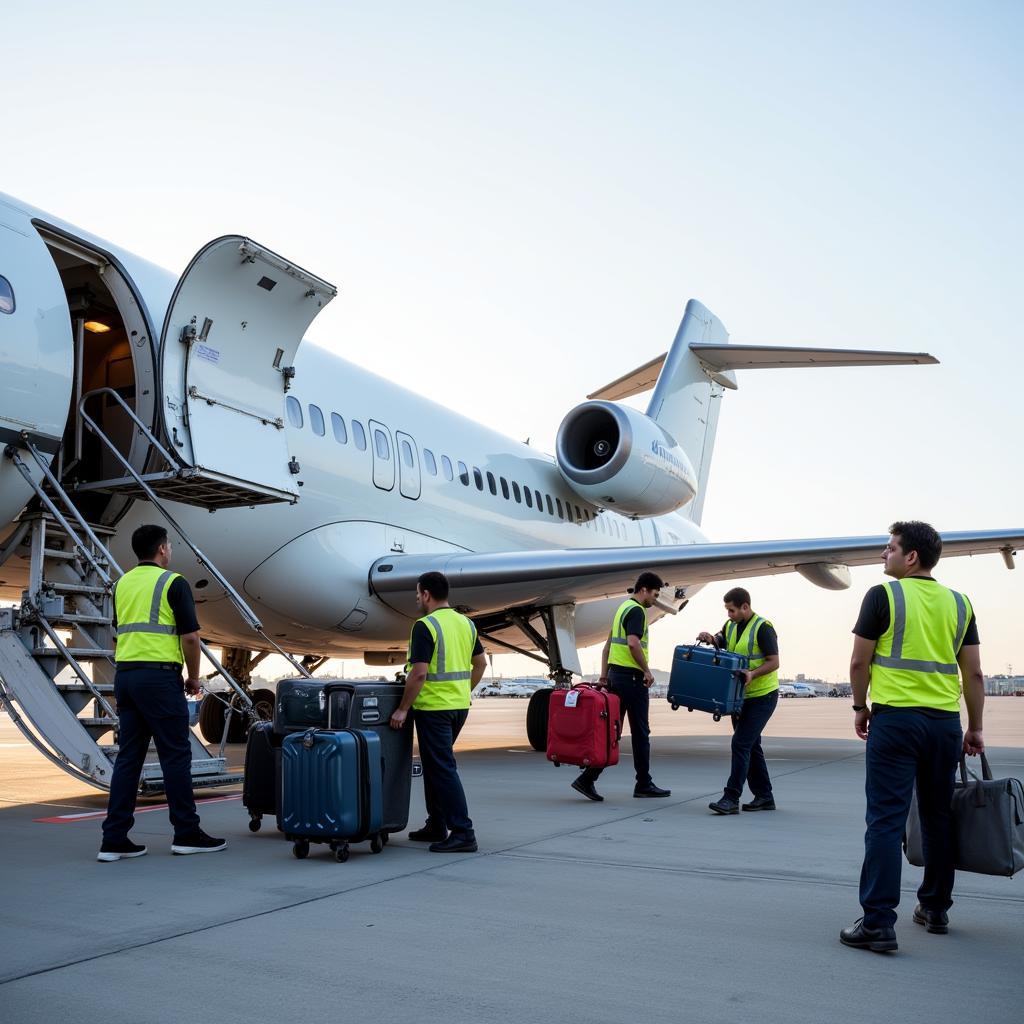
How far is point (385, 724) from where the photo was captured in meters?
5.89

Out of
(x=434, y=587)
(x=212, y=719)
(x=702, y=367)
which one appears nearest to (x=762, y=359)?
(x=702, y=367)

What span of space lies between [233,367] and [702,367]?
12319 mm

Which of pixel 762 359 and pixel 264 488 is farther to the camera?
pixel 762 359

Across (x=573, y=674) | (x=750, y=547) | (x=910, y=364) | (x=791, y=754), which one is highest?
(x=910, y=364)

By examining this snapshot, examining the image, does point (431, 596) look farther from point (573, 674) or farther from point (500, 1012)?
point (573, 674)

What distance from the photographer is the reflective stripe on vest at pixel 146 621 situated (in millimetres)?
5770

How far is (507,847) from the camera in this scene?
5.96m

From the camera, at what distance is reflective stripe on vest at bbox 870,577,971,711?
4.22 metres

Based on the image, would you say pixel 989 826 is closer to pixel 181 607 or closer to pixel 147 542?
pixel 181 607

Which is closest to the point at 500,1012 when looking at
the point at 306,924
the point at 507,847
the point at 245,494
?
the point at 306,924

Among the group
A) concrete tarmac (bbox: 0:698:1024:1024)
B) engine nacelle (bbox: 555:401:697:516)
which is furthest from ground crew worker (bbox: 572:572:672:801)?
engine nacelle (bbox: 555:401:697:516)

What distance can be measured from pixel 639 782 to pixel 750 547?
14.6 feet

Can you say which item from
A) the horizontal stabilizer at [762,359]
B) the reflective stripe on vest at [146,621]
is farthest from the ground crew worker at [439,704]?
the horizontal stabilizer at [762,359]

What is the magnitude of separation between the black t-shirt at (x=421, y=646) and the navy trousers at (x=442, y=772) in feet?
1.04
